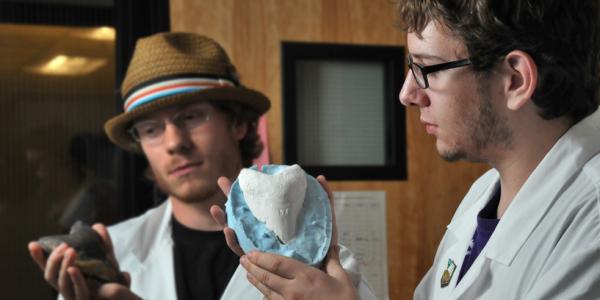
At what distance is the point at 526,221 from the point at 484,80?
14cm

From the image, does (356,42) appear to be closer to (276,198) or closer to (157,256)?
(157,256)

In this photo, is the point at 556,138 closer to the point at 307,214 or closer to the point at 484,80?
the point at 484,80

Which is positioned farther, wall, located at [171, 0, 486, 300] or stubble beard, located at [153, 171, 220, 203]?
wall, located at [171, 0, 486, 300]

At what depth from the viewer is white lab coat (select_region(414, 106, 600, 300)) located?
2.07ft

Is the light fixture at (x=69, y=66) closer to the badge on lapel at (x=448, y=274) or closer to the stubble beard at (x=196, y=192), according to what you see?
the stubble beard at (x=196, y=192)

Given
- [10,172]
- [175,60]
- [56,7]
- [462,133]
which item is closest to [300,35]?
[175,60]

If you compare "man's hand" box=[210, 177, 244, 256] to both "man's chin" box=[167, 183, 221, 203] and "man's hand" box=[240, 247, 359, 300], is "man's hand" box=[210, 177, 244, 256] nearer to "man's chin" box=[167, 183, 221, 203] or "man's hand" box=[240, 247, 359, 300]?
"man's hand" box=[240, 247, 359, 300]

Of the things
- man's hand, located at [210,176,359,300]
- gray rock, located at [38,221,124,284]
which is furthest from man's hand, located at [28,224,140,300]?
man's hand, located at [210,176,359,300]

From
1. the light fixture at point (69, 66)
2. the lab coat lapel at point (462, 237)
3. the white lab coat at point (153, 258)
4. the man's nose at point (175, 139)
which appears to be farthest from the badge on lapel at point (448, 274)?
the light fixture at point (69, 66)

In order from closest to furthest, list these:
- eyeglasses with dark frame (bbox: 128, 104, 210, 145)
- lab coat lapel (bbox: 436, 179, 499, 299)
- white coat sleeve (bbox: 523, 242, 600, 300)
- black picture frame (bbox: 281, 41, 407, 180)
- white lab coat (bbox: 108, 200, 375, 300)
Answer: white coat sleeve (bbox: 523, 242, 600, 300) < lab coat lapel (bbox: 436, 179, 499, 299) < white lab coat (bbox: 108, 200, 375, 300) < eyeglasses with dark frame (bbox: 128, 104, 210, 145) < black picture frame (bbox: 281, 41, 407, 180)

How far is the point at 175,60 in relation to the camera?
1.06 meters

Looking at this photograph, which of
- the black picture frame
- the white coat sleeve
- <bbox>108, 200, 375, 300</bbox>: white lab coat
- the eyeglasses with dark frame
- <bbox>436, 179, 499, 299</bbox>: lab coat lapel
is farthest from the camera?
the black picture frame

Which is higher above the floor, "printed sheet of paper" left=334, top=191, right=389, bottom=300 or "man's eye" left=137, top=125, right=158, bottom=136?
"man's eye" left=137, top=125, right=158, bottom=136

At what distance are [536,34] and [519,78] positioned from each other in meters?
0.04
